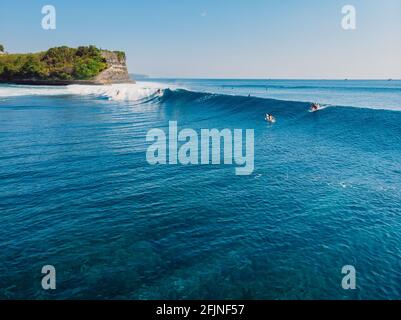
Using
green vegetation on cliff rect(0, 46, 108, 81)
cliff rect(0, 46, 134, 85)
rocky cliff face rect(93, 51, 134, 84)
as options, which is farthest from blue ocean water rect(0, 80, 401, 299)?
green vegetation on cliff rect(0, 46, 108, 81)

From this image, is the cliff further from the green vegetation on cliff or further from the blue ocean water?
the blue ocean water

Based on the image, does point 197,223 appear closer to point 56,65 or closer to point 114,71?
point 114,71

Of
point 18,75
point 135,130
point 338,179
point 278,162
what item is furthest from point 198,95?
point 18,75

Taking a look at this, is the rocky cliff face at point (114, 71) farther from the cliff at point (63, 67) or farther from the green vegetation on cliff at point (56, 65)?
the green vegetation on cliff at point (56, 65)

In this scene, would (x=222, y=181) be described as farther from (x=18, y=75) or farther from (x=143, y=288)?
(x=18, y=75)

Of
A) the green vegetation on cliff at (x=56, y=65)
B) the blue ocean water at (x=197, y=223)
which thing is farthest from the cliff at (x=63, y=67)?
the blue ocean water at (x=197, y=223)

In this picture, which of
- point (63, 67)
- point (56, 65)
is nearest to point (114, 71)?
point (63, 67)
